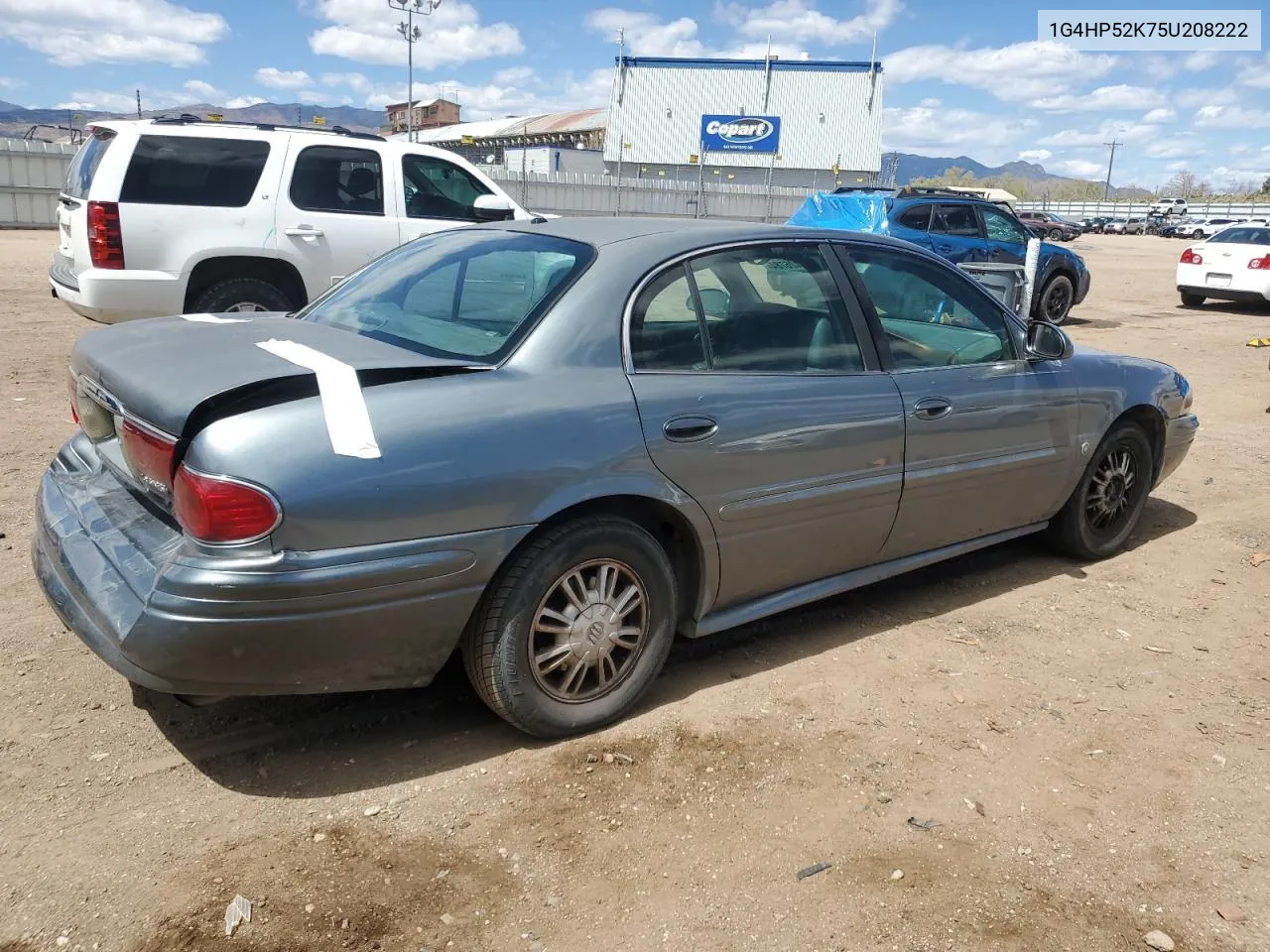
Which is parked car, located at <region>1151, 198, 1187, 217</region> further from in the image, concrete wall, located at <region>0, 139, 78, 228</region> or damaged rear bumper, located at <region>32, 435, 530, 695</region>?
damaged rear bumper, located at <region>32, 435, 530, 695</region>

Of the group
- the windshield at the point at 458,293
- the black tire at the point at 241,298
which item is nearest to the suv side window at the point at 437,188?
the black tire at the point at 241,298

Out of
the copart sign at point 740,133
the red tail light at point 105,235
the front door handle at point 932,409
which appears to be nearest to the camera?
the front door handle at point 932,409

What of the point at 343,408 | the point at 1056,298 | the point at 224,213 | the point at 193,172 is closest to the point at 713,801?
the point at 343,408

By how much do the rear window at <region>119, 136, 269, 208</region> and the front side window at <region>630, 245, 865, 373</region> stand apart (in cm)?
513

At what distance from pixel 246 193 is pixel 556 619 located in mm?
5661

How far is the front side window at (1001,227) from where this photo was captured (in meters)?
14.4

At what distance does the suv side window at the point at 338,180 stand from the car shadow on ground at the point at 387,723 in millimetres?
5255

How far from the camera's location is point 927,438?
12.9 feet

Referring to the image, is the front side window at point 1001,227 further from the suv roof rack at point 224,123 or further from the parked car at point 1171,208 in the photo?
the parked car at point 1171,208

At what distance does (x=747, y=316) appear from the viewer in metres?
3.58

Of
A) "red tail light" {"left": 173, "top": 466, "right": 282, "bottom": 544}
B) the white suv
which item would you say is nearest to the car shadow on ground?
"red tail light" {"left": 173, "top": 466, "right": 282, "bottom": 544}

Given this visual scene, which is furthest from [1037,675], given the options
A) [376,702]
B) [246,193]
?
[246,193]

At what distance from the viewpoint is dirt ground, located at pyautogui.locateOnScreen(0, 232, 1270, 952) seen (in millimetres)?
2453

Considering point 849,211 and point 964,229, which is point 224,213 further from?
point 964,229
